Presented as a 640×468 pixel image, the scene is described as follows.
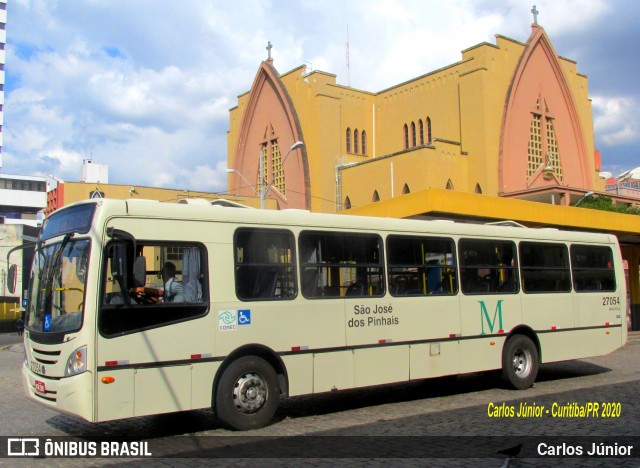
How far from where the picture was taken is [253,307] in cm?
893

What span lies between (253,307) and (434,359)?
3.59m

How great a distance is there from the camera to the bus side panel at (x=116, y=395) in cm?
751

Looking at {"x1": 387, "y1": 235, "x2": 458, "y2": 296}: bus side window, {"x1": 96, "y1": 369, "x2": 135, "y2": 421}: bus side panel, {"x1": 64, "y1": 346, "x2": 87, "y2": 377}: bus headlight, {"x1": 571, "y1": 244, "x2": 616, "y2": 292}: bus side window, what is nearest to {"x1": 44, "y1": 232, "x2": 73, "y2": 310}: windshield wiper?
{"x1": 64, "y1": 346, "x2": 87, "y2": 377}: bus headlight

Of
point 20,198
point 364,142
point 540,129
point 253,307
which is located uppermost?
point 20,198

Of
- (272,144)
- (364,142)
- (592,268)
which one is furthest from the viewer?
(272,144)

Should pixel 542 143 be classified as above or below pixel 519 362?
above

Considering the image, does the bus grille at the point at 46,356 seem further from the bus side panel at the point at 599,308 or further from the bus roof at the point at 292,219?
the bus side panel at the point at 599,308

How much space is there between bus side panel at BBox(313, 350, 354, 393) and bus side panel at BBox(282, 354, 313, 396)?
88 millimetres

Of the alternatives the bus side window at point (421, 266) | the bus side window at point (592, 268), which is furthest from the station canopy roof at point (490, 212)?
the bus side window at point (421, 266)

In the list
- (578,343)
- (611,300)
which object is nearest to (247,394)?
(578,343)

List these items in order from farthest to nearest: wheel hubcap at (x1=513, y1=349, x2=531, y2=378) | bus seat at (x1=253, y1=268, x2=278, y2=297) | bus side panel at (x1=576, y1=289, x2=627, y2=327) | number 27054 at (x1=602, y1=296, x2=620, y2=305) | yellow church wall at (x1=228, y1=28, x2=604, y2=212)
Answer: yellow church wall at (x1=228, y1=28, x2=604, y2=212)
number 27054 at (x1=602, y1=296, x2=620, y2=305)
bus side panel at (x1=576, y1=289, x2=627, y2=327)
wheel hubcap at (x1=513, y1=349, x2=531, y2=378)
bus seat at (x1=253, y1=268, x2=278, y2=297)

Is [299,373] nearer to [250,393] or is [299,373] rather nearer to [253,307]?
[250,393]

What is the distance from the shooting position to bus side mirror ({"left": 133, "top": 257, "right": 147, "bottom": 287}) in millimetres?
7605

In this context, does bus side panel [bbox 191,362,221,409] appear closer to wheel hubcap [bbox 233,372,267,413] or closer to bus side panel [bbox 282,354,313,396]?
wheel hubcap [bbox 233,372,267,413]
